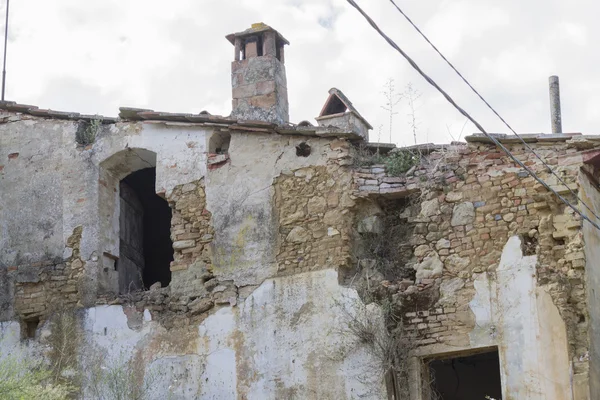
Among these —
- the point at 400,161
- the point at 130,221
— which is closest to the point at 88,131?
the point at 130,221

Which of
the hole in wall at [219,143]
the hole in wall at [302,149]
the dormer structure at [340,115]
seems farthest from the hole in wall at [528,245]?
the hole in wall at [219,143]

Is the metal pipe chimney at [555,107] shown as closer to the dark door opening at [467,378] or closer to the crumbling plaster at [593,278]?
the crumbling plaster at [593,278]

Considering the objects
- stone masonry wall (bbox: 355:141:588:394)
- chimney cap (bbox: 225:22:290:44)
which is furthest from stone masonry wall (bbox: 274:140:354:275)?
chimney cap (bbox: 225:22:290:44)

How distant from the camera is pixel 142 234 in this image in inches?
664

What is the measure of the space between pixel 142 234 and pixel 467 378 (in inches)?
211

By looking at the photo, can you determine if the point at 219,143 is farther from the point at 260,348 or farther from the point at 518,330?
the point at 518,330

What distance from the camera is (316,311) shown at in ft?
44.5

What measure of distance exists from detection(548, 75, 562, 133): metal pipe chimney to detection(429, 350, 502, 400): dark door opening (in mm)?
3589

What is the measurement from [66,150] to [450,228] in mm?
5532

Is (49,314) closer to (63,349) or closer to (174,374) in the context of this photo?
(63,349)

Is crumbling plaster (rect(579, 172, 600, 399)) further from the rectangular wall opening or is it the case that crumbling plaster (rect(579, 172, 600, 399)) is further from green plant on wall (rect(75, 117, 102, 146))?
green plant on wall (rect(75, 117, 102, 146))

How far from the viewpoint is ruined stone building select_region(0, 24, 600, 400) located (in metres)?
12.8

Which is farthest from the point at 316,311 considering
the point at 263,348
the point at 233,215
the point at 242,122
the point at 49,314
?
the point at 49,314

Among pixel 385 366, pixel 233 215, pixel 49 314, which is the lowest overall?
pixel 385 366
